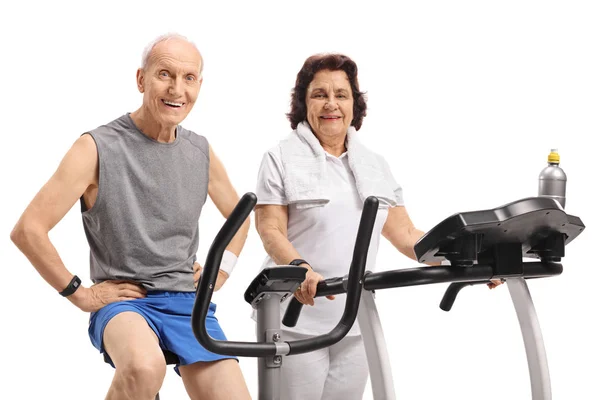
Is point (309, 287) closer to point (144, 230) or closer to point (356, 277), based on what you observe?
point (356, 277)

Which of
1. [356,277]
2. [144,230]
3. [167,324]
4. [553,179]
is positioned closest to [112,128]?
[144,230]

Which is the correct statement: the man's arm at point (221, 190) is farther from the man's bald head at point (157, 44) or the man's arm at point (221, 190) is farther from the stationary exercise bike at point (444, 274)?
the stationary exercise bike at point (444, 274)

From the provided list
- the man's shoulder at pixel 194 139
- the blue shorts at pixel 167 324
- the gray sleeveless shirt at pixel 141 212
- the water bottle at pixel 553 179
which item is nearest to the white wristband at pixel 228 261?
the gray sleeveless shirt at pixel 141 212

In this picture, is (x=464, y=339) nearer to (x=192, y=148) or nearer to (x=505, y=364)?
(x=505, y=364)

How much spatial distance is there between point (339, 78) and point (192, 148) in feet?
2.14

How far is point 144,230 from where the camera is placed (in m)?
2.70

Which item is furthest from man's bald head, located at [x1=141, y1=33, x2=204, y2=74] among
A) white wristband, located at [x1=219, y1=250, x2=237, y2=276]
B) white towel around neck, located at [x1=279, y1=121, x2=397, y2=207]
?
white wristband, located at [x1=219, y1=250, x2=237, y2=276]

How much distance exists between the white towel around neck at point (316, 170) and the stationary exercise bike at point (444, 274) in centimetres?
56

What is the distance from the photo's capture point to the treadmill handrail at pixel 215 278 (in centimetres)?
206

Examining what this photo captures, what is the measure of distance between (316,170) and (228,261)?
466 millimetres

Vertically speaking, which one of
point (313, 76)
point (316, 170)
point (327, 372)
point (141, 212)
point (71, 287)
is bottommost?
point (327, 372)

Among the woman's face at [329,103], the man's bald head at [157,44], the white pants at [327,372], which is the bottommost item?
the white pants at [327,372]

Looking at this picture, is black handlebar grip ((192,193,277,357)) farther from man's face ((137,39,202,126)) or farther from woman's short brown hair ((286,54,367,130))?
woman's short brown hair ((286,54,367,130))

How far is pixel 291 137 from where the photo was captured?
10.6 feet
